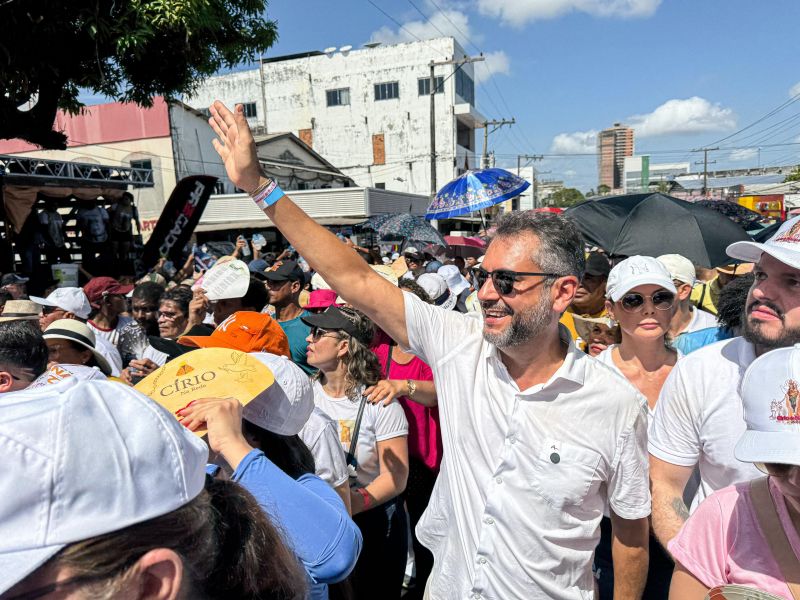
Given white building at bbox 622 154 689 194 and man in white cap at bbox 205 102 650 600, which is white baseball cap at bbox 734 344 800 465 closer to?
man in white cap at bbox 205 102 650 600

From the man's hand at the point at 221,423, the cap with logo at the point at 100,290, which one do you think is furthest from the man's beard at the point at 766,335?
the cap with logo at the point at 100,290

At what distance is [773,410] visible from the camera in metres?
1.27

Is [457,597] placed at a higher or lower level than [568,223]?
lower

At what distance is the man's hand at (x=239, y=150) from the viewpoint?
6.18 feet

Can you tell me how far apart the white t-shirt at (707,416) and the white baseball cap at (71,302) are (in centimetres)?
419

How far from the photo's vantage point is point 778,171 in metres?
77.1

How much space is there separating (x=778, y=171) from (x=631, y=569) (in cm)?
9323

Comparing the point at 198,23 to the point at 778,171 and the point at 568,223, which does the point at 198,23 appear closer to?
the point at 568,223

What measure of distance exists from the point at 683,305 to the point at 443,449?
6.96ft

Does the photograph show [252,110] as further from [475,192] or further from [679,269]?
[679,269]

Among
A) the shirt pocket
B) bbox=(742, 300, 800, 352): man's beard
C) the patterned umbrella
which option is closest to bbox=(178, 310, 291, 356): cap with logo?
the shirt pocket

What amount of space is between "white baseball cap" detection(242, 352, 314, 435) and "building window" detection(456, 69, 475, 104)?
41780mm

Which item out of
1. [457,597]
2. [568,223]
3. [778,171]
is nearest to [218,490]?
[457,597]

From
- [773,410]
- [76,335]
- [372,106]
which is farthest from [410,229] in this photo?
[372,106]
